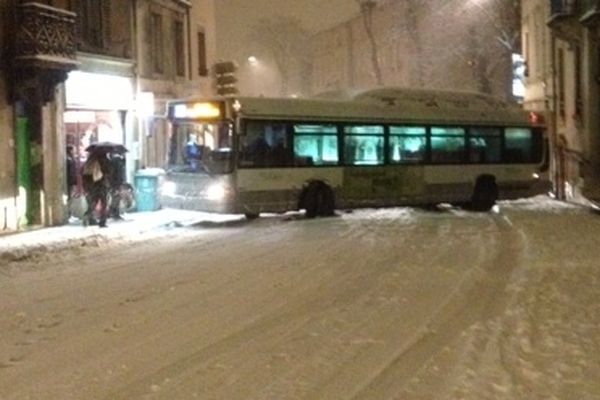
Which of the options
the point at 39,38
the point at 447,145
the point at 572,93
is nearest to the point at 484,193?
the point at 447,145

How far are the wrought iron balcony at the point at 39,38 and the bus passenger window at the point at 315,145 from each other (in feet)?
17.9

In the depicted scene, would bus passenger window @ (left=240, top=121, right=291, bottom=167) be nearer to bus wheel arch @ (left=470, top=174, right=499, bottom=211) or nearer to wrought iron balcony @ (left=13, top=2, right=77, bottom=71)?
wrought iron balcony @ (left=13, top=2, right=77, bottom=71)

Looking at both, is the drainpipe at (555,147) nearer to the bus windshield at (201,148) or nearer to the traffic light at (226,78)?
the traffic light at (226,78)

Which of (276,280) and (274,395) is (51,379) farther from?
(276,280)

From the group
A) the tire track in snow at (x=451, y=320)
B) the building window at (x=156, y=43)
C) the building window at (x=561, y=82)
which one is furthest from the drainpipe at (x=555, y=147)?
the tire track in snow at (x=451, y=320)

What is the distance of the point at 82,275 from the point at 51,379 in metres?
6.47

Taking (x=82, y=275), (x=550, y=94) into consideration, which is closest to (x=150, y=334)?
(x=82, y=275)

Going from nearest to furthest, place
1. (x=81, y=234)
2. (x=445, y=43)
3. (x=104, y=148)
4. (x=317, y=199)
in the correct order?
(x=81, y=234)
(x=104, y=148)
(x=317, y=199)
(x=445, y=43)

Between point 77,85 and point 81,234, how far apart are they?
5783 millimetres

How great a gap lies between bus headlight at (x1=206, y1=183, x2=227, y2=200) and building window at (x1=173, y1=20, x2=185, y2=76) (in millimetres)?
11465

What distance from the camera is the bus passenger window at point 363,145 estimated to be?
25797 millimetres

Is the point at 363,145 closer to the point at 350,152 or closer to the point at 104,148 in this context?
the point at 350,152

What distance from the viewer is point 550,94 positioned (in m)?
41.1

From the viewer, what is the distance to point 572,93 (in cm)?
3738
